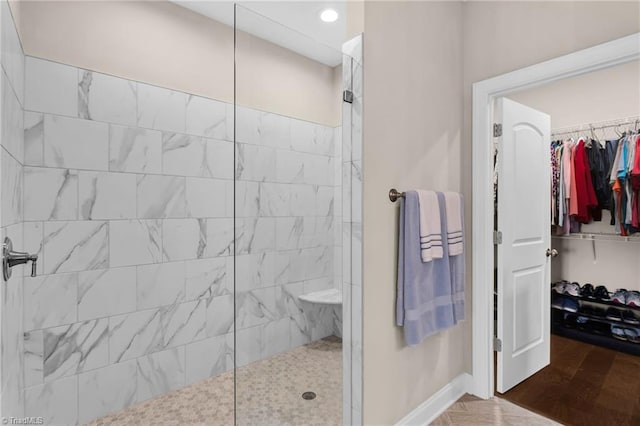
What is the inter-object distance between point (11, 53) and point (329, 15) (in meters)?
1.74

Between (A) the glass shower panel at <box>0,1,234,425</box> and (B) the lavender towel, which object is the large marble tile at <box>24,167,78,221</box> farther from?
(B) the lavender towel

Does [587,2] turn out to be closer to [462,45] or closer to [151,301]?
[462,45]

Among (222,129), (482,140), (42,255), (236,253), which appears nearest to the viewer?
(236,253)

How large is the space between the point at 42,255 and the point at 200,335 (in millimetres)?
1100

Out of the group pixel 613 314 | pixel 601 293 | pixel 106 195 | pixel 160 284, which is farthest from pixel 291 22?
pixel 613 314

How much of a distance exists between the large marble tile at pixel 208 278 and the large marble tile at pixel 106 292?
0.36m

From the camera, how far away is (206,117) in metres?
2.51

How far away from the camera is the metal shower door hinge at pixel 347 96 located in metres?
1.66

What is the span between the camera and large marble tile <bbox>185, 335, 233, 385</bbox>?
7.89 feet

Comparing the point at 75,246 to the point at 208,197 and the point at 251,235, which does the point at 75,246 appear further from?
the point at 251,235

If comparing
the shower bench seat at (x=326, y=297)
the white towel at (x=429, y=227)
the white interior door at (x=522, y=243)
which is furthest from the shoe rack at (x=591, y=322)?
the shower bench seat at (x=326, y=297)

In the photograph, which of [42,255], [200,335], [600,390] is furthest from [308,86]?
[600,390]

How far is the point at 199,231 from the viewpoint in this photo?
2.47 m

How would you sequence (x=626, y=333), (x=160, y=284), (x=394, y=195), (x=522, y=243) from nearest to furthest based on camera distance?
(x=394, y=195), (x=160, y=284), (x=522, y=243), (x=626, y=333)
